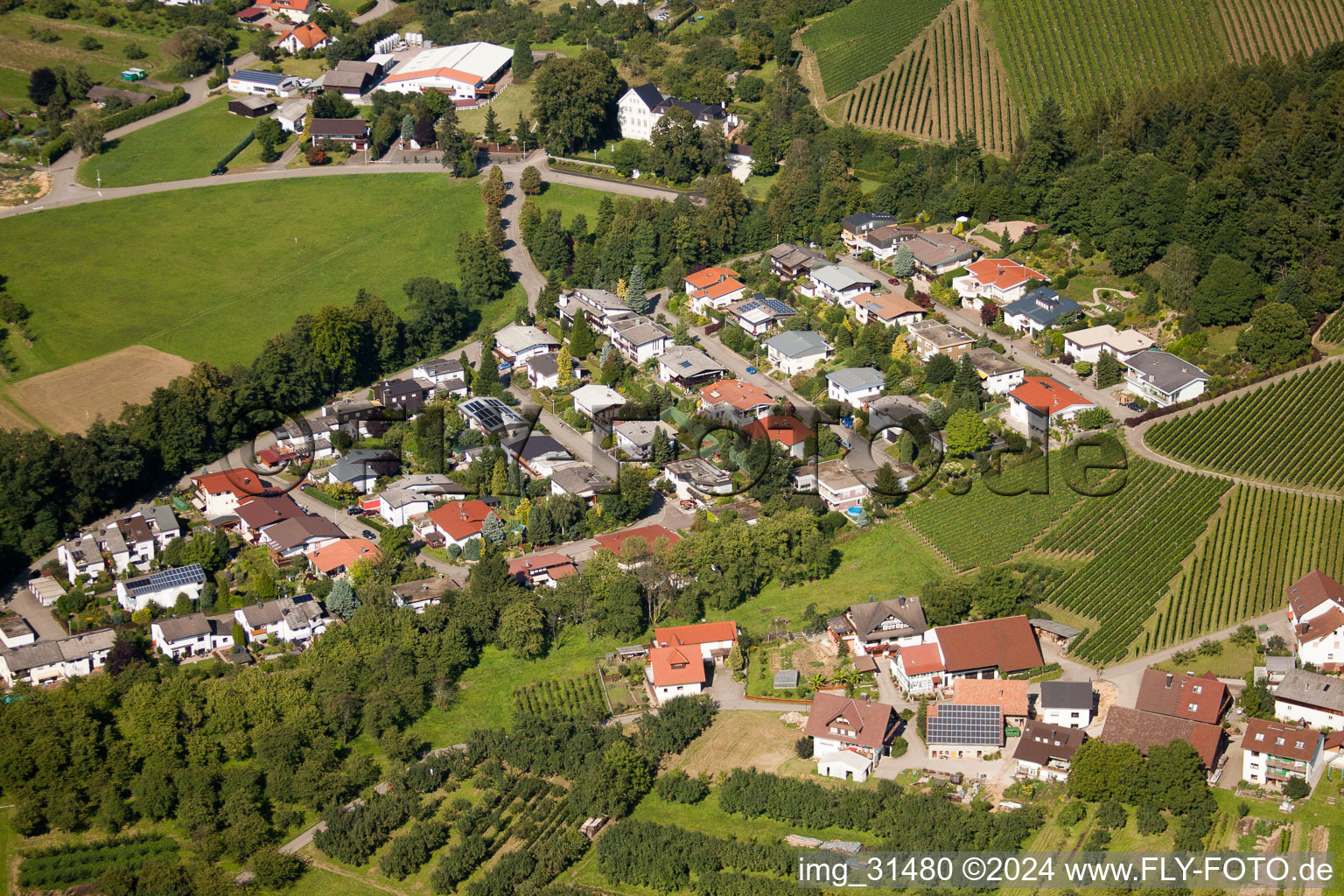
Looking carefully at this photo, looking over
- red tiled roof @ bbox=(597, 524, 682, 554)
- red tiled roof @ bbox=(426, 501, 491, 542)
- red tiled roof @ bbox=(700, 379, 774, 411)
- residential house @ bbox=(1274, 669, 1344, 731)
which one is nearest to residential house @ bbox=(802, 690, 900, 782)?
red tiled roof @ bbox=(597, 524, 682, 554)

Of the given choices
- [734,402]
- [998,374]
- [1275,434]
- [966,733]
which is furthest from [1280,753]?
[734,402]

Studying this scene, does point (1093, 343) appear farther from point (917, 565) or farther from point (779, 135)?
point (779, 135)

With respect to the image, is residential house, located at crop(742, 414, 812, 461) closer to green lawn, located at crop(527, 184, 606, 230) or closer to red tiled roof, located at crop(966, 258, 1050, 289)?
red tiled roof, located at crop(966, 258, 1050, 289)

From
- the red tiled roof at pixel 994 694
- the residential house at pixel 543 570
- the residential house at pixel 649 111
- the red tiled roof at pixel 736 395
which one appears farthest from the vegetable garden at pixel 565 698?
the residential house at pixel 649 111

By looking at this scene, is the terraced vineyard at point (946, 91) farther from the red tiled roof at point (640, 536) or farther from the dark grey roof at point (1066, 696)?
the dark grey roof at point (1066, 696)

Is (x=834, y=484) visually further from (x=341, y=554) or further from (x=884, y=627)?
(x=341, y=554)

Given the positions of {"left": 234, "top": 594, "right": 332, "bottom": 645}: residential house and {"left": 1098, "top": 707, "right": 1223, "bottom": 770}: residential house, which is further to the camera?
{"left": 234, "top": 594, "right": 332, "bottom": 645}: residential house
